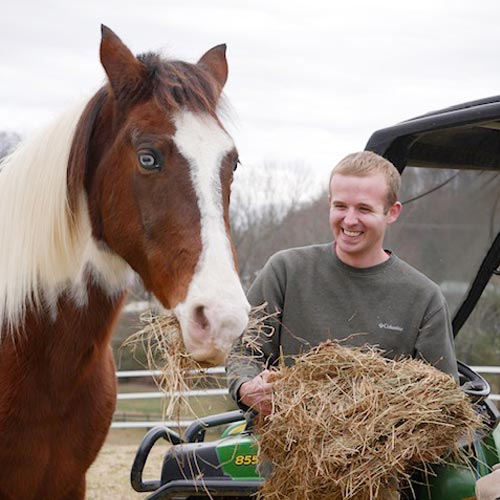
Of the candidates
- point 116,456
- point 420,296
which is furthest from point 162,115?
point 116,456

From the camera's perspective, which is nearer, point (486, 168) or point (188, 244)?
point (188, 244)

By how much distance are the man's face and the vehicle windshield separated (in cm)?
77

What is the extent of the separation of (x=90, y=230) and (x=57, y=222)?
0.41 feet

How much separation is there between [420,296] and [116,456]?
6.26 metres

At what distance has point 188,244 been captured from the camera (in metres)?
2.35

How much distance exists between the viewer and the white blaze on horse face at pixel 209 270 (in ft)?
7.08

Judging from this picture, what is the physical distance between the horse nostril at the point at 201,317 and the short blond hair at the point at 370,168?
881 mm

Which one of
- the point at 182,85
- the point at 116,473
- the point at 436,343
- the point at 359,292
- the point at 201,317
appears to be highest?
the point at 182,85

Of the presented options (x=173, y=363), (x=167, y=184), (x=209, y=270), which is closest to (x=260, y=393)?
(x=173, y=363)

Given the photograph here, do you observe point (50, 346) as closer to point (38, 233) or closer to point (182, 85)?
point (38, 233)

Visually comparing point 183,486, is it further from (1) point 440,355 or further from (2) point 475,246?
(2) point 475,246

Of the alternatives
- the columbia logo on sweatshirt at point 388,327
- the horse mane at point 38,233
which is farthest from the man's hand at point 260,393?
the horse mane at point 38,233

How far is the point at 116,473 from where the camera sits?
7.21 m

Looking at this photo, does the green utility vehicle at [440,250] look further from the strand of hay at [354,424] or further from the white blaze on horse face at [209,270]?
the white blaze on horse face at [209,270]
